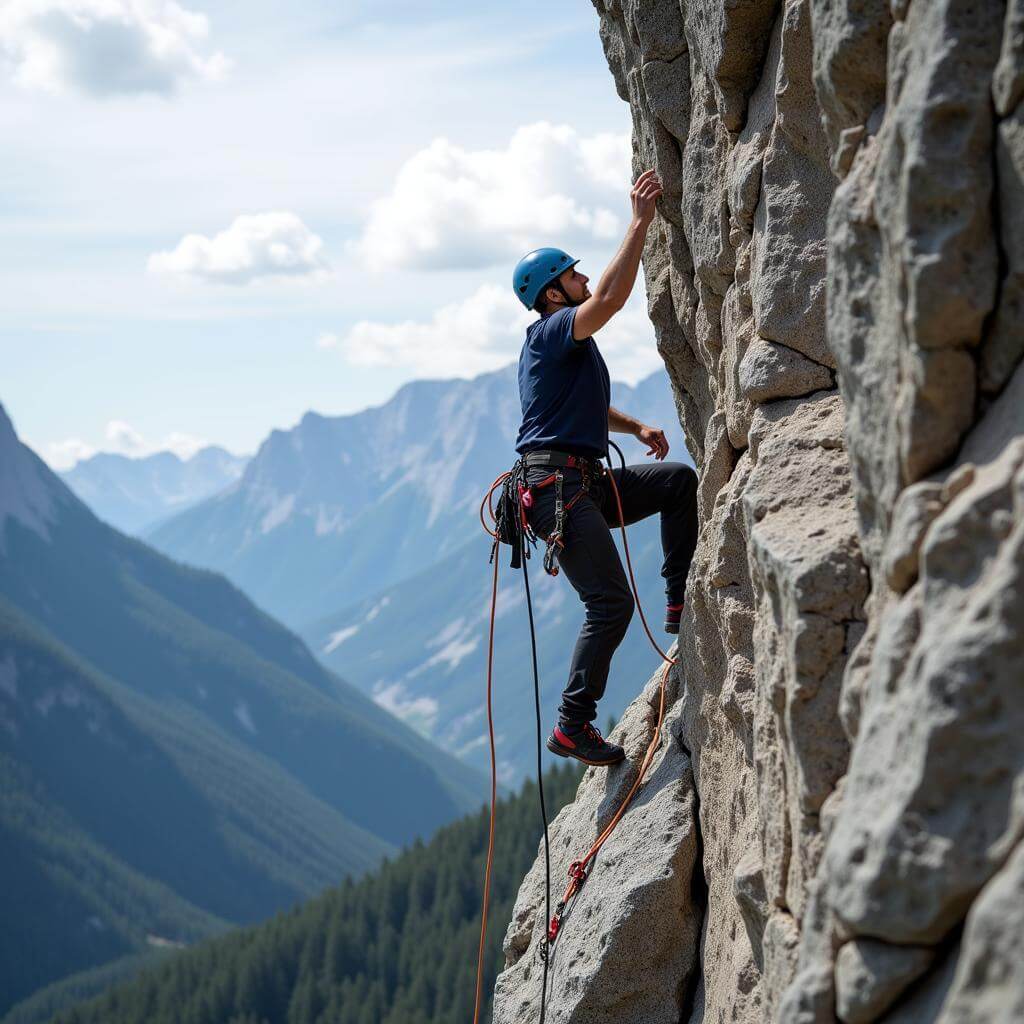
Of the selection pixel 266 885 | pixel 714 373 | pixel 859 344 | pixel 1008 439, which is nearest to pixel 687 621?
pixel 714 373

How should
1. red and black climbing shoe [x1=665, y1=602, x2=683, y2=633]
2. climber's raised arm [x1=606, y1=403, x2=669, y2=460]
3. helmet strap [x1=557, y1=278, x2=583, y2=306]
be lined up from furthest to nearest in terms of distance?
climber's raised arm [x1=606, y1=403, x2=669, y2=460] → red and black climbing shoe [x1=665, y1=602, x2=683, y2=633] → helmet strap [x1=557, y1=278, x2=583, y2=306]

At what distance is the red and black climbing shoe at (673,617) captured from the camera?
32.0 ft

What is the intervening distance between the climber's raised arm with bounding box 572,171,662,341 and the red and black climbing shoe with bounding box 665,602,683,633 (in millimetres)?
2654

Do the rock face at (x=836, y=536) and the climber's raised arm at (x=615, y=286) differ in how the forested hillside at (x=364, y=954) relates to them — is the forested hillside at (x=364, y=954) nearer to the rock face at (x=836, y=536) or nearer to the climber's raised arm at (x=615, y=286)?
the rock face at (x=836, y=536)

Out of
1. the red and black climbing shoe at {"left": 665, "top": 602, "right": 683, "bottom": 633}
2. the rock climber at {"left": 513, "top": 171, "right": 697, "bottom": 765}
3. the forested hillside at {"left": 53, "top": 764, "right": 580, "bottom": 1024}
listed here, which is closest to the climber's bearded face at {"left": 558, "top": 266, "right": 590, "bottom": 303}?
the rock climber at {"left": 513, "top": 171, "right": 697, "bottom": 765}

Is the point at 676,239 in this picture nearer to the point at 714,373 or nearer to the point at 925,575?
the point at 714,373

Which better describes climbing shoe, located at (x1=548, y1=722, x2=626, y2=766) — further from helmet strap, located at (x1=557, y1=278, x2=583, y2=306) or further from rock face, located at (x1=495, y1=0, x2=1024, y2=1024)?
helmet strap, located at (x1=557, y1=278, x2=583, y2=306)

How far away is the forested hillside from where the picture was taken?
303 ft

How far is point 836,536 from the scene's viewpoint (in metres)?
5.64

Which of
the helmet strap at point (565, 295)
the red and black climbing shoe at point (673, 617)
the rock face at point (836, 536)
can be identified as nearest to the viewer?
the rock face at point (836, 536)

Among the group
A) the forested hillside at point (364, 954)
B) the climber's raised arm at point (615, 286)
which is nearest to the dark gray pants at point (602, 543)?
the climber's raised arm at point (615, 286)

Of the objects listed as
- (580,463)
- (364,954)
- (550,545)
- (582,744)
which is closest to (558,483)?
(580,463)

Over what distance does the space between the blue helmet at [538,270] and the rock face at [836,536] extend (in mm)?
952

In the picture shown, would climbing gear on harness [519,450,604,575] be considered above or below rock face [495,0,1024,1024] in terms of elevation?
above
